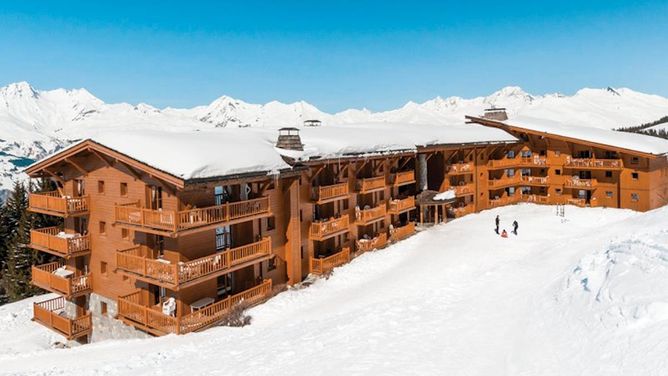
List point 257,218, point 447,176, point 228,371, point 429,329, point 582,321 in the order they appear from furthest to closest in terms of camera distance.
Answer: point 447,176
point 257,218
point 429,329
point 228,371
point 582,321

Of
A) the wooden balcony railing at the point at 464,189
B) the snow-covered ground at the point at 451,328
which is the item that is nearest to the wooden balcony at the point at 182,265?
the snow-covered ground at the point at 451,328

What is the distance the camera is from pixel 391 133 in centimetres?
4031

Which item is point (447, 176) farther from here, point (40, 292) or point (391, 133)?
point (40, 292)

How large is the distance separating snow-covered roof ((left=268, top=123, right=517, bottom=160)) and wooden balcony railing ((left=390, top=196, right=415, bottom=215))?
424 centimetres

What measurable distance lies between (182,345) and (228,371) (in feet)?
18.0

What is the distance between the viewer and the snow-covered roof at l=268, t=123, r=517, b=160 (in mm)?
30658

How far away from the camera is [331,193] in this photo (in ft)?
100

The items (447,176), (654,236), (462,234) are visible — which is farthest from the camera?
(447,176)

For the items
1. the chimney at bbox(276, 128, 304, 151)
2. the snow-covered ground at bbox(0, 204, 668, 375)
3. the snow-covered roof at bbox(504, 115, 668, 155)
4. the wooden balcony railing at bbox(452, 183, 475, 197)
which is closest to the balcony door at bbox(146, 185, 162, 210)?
the snow-covered ground at bbox(0, 204, 668, 375)

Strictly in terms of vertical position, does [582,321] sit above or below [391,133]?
→ below

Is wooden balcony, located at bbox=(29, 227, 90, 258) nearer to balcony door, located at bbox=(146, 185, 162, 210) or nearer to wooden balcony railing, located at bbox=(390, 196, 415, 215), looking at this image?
balcony door, located at bbox=(146, 185, 162, 210)

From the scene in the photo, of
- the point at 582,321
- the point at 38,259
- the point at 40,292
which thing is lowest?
the point at 40,292

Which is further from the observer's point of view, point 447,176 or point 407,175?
point 447,176

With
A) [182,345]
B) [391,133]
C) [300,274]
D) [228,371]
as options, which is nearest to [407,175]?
[391,133]
